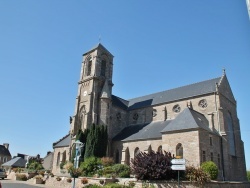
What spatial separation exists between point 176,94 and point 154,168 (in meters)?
19.8

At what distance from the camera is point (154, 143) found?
30.5 m

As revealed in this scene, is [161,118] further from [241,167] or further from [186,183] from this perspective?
[186,183]

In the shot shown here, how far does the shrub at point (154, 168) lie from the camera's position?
19234 mm

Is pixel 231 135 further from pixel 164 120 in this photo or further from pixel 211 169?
pixel 211 169

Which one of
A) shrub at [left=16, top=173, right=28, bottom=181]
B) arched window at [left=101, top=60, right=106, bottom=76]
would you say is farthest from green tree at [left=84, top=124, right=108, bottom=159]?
arched window at [left=101, top=60, right=106, bottom=76]

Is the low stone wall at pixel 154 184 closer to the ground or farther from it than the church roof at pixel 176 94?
closer to the ground

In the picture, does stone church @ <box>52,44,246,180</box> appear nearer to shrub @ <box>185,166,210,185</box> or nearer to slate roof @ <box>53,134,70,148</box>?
slate roof @ <box>53,134,70,148</box>

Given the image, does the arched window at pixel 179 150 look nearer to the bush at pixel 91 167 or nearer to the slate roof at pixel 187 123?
the slate roof at pixel 187 123

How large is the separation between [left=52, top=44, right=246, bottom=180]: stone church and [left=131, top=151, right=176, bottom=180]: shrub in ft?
19.4

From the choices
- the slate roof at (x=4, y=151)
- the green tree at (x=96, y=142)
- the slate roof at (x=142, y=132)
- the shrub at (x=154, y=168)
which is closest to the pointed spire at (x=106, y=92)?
the green tree at (x=96, y=142)

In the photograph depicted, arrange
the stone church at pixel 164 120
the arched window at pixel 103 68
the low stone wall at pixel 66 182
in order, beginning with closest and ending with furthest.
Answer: the low stone wall at pixel 66 182
the stone church at pixel 164 120
the arched window at pixel 103 68

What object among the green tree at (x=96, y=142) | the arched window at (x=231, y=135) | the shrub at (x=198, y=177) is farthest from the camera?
the green tree at (x=96, y=142)

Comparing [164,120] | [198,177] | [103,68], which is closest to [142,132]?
[164,120]

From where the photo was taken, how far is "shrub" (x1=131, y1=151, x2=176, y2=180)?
19.2m
